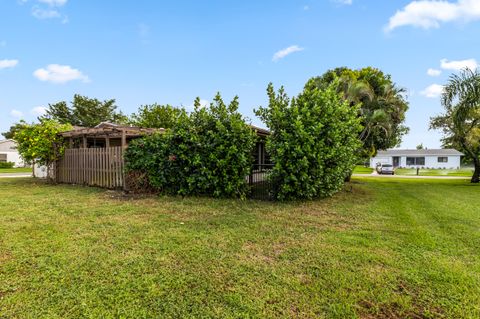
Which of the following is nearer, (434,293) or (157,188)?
(434,293)

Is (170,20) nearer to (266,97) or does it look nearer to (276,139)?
(266,97)

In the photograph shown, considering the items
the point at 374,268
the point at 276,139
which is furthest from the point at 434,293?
the point at 276,139

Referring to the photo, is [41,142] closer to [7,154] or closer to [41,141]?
[41,141]

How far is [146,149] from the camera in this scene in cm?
865

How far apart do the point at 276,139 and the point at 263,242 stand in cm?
386

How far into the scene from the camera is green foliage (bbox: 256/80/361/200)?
7035 mm

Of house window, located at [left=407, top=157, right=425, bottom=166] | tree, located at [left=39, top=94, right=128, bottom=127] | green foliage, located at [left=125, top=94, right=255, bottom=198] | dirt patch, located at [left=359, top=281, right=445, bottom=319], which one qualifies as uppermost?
tree, located at [left=39, top=94, right=128, bottom=127]

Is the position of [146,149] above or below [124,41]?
below

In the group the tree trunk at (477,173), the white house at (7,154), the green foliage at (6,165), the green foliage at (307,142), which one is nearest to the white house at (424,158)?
the tree trunk at (477,173)

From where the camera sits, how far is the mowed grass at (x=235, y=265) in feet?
7.88

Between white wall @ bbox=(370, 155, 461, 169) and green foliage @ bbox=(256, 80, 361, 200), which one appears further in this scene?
white wall @ bbox=(370, 155, 461, 169)

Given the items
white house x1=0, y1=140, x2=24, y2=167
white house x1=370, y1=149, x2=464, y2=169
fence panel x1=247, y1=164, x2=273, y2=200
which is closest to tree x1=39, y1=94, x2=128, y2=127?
white house x1=0, y1=140, x2=24, y2=167

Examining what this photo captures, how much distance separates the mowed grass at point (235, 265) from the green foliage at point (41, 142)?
6.17 metres

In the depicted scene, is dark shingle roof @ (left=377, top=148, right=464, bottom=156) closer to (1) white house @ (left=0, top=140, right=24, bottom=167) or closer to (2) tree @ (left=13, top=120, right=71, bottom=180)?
(2) tree @ (left=13, top=120, right=71, bottom=180)
